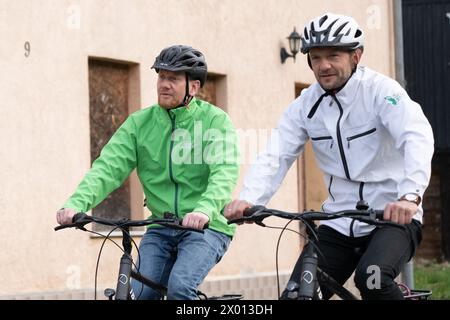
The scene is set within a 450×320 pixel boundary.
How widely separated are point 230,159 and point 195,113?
383mm

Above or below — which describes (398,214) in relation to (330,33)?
below

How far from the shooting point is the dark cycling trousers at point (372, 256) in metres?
6.33

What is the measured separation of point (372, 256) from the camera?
6.38m

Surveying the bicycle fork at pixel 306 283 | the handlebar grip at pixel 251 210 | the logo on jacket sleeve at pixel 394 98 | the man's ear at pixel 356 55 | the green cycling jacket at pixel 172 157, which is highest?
the man's ear at pixel 356 55

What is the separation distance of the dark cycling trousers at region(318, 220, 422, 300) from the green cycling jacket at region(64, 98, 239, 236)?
721 mm

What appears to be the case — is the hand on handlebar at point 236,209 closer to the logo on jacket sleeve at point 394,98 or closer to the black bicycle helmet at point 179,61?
the logo on jacket sleeve at point 394,98

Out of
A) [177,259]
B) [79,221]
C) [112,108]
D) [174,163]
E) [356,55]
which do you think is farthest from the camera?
[112,108]

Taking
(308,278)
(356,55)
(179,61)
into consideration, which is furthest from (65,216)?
(356,55)

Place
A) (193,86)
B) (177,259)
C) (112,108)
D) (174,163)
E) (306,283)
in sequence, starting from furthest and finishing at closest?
(112,108) → (193,86) → (174,163) → (177,259) → (306,283)

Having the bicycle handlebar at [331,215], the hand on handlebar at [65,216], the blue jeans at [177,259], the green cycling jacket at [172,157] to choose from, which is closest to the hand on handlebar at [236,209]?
the bicycle handlebar at [331,215]

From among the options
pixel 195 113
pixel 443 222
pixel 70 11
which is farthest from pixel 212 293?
pixel 443 222

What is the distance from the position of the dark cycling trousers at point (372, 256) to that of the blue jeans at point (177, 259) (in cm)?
66

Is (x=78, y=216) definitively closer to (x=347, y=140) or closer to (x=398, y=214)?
(x=347, y=140)

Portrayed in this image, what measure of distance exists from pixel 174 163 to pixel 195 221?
2.87 ft
